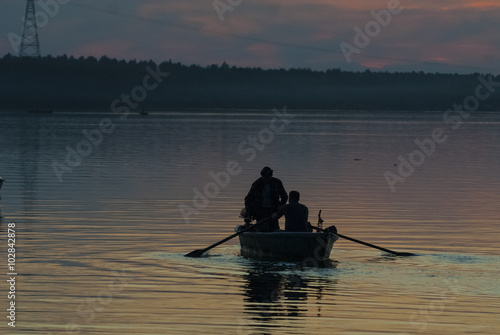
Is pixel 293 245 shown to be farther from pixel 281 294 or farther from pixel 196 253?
pixel 281 294

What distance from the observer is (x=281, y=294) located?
19.0 metres

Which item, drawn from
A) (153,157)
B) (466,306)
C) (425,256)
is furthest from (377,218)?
(153,157)

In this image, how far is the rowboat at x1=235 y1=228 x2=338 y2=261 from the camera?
73.5 feet

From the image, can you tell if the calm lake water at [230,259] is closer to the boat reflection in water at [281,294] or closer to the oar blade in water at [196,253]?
the boat reflection in water at [281,294]

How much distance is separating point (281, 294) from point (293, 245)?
3.72m

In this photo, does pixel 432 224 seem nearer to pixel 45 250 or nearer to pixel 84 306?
pixel 45 250

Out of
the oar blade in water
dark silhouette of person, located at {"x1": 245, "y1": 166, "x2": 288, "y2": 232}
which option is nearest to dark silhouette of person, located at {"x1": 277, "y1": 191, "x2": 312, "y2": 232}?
dark silhouette of person, located at {"x1": 245, "y1": 166, "x2": 288, "y2": 232}

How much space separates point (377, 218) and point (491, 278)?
11.5m

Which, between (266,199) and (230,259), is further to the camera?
(266,199)

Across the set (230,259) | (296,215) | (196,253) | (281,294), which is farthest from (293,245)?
(281,294)

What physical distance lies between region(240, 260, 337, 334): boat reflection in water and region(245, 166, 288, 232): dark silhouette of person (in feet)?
4.97

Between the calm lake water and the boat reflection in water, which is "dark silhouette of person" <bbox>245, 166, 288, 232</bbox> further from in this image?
the boat reflection in water

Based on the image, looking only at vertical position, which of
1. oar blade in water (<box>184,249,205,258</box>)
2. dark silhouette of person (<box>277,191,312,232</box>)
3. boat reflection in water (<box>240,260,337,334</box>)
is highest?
dark silhouette of person (<box>277,191,312,232</box>)

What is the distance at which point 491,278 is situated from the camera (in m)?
20.8
